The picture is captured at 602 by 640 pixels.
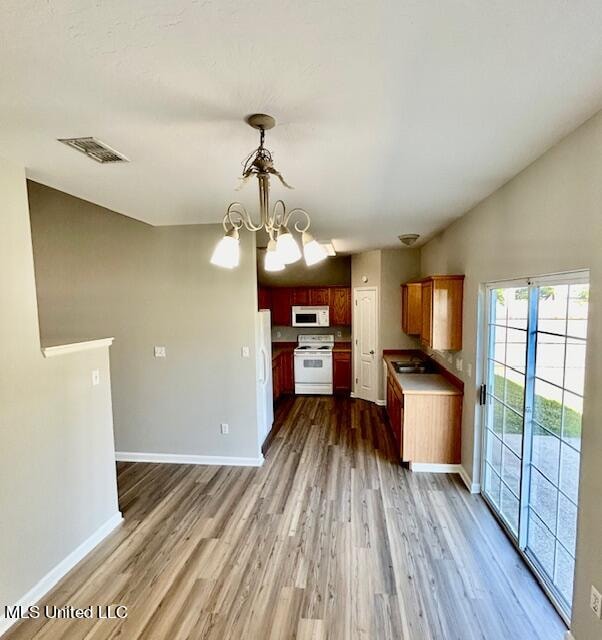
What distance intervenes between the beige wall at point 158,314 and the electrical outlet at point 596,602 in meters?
2.86

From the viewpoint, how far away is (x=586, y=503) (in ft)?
5.29

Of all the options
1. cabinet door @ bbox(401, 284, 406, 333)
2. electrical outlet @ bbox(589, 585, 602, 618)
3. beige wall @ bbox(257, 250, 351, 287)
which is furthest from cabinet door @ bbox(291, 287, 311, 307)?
electrical outlet @ bbox(589, 585, 602, 618)

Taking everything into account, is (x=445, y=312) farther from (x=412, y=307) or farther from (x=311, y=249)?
(x=311, y=249)

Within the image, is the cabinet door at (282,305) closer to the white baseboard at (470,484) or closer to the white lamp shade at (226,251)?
the white baseboard at (470,484)

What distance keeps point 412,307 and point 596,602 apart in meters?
3.74

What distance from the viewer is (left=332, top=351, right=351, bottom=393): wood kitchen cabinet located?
658 centimetres

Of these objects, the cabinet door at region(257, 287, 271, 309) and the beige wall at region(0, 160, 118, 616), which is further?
the cabinet door at region(257, 287, 271, 309)

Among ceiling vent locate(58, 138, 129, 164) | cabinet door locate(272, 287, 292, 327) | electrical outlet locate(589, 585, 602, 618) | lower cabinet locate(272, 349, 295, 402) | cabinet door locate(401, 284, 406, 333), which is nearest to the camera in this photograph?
electrical outlet locate(589, 585, 602, 618)

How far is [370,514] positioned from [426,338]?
192 centimetres

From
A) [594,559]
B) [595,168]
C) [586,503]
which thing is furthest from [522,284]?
[594,559]

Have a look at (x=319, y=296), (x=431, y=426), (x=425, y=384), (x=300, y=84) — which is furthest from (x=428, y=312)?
(x=319, y=296)

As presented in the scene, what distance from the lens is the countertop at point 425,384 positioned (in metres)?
3.54

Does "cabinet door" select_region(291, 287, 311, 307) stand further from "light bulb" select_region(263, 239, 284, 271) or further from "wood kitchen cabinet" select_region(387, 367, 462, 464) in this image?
"light bulb" select_region(263, 239, 284, 271)

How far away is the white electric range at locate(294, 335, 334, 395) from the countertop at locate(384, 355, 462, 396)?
210 centimetres
